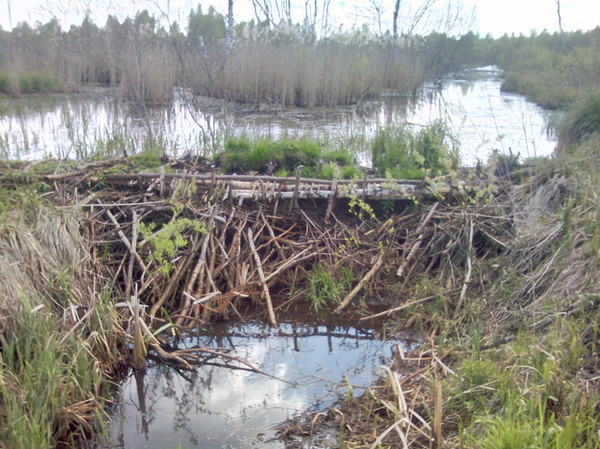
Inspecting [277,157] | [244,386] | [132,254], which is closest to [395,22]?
[277,157]

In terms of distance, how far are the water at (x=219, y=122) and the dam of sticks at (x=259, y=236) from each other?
204 cm

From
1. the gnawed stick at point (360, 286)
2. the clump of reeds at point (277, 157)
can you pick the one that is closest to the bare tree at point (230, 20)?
the clump of reeds at point (277, 157)

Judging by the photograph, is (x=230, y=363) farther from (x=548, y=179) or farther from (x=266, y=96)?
(x=266, y=96)

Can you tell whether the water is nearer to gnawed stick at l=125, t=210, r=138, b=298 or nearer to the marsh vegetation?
the marsh vegetation

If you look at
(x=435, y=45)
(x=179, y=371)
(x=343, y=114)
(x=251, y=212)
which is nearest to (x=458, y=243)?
(x=251, y=212)

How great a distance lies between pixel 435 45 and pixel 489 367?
732 inches

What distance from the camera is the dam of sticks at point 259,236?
428 centimetres

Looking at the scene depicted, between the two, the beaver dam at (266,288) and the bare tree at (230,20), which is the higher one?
the bare tree at (230,20)

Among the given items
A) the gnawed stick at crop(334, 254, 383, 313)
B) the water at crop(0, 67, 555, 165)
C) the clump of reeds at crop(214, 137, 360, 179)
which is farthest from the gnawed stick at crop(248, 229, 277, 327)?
the water at crop(0, 67, 555, 165)

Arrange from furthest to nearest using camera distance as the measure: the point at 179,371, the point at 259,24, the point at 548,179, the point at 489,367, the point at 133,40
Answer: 1. the point at 259,24
2. the point at 133,40
3. the point at 548,179
4. the point at 179,371
5. the point at 489,367

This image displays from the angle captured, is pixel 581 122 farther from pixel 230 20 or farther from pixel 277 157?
pixel 230 20

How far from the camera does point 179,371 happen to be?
364cm

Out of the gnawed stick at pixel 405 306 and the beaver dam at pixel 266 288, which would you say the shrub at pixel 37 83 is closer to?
the beaver dam at pixel 266 288

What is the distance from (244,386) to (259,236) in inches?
63.9
